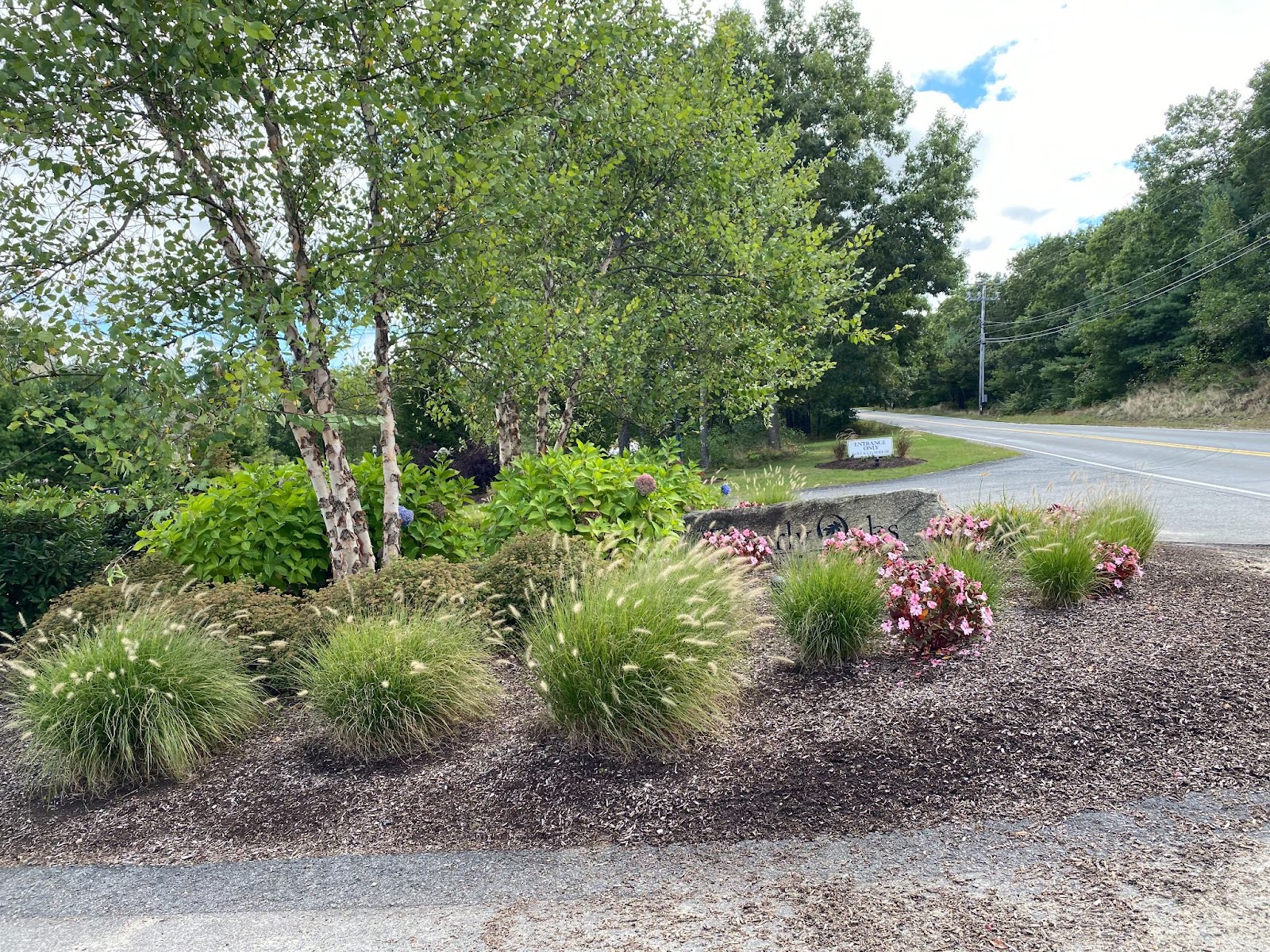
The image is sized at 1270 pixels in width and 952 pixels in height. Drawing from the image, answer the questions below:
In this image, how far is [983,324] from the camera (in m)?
53.3

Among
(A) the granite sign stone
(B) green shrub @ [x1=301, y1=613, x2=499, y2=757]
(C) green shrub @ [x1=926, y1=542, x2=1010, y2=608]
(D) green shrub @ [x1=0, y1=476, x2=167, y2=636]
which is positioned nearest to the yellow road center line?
(A) the granite sign stone

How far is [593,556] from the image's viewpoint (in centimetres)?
491

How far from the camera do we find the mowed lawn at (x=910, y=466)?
16344mm

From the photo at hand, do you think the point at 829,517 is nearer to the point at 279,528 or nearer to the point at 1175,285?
the point at 279,528

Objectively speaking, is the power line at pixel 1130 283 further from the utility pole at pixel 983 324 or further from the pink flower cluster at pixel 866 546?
the pink flower cluster at pixel 866 546

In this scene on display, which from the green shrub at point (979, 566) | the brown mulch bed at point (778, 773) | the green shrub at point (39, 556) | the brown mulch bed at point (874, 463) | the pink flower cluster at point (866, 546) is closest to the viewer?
the brown mulch bed at point (778, 773)

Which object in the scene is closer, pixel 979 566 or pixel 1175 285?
pixel 979 566

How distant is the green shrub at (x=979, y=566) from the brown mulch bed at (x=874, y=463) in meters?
13.1

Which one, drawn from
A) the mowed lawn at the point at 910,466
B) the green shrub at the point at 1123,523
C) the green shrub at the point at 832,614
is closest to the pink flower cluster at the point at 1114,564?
the green shrub at the point at 1123,523

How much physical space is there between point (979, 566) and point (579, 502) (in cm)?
317

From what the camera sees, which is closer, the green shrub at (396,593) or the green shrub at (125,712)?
the green shrub at (125,712)

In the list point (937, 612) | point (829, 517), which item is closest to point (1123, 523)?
point (829, 517)

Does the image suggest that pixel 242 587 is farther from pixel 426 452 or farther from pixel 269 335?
pixel 426 452

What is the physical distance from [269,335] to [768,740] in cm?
385
